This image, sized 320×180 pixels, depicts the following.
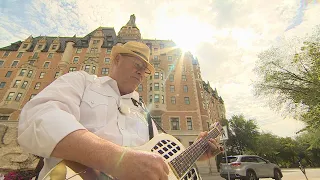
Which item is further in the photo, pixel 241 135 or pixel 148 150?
pixel 241 135

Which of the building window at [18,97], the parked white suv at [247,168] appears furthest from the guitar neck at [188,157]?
the building window at [18,97]

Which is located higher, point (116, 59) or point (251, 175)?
point (116, 59)

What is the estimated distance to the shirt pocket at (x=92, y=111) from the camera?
1.48 meters

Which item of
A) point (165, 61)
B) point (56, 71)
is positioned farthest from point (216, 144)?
point (56, 71)

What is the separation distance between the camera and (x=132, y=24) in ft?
141

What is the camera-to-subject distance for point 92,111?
59.8 inches

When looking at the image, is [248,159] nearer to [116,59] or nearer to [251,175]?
[251,175]

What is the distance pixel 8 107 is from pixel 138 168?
3677cm

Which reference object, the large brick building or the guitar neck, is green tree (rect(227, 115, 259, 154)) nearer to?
the large brick building

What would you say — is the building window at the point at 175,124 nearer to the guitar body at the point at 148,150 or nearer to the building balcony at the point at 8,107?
the building balcony at the point at 8,107

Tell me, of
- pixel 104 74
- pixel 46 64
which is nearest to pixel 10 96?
pixel 46 64

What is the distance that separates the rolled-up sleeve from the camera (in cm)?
92

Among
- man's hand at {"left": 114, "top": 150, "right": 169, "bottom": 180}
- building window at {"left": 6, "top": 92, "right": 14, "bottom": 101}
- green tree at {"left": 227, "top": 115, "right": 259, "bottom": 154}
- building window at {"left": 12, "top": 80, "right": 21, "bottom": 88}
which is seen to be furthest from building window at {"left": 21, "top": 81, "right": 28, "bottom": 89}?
green tree at {"left": 227, "top": 115, "right": 259, "bottom": 154}

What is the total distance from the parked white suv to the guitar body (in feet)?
32.4
